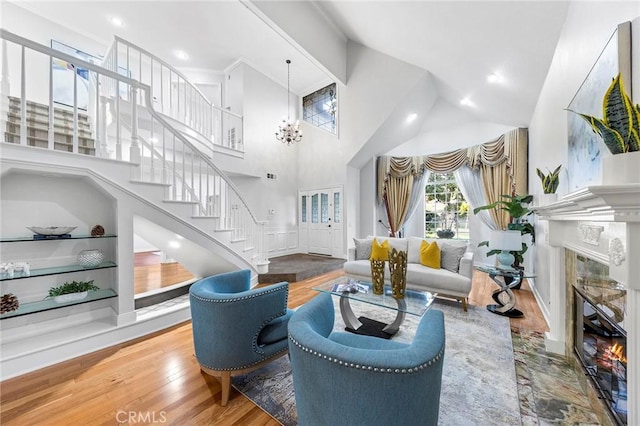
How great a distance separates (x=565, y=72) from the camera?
2271 mm

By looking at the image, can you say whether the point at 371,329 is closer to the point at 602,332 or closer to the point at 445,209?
the point at 602,332

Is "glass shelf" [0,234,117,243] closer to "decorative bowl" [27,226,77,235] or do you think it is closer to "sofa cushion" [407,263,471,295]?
"decorative bowl" [27,226,77,235]

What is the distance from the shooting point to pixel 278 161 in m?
6.92

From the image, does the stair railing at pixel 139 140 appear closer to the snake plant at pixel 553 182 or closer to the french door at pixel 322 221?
the french door at pixel 322 221

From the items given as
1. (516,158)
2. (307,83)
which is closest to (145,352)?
(516,158)

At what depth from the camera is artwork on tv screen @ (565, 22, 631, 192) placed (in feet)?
4.22

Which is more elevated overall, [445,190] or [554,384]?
[445,190]

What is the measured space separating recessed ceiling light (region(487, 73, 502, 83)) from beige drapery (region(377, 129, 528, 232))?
150cm

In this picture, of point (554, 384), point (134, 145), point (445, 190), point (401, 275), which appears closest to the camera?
point (554, 384)

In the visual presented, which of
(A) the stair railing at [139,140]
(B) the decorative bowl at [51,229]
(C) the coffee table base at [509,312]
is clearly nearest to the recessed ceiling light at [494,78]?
(C) the coffee table base at [509,312]

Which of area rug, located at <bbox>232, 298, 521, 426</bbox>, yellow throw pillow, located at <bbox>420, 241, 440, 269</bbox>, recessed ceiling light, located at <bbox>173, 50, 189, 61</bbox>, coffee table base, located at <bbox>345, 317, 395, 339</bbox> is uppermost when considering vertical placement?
recessed ceiling light, located at <bbox>173, 50, 189, 61</bbox>

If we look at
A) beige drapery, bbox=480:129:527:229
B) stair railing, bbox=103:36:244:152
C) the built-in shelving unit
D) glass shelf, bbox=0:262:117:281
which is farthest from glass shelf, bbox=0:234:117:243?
beige drapery, bbox=480:129:527:229

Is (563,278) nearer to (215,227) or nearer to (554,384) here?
(554,384)

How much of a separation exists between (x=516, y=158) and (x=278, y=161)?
534 cm
